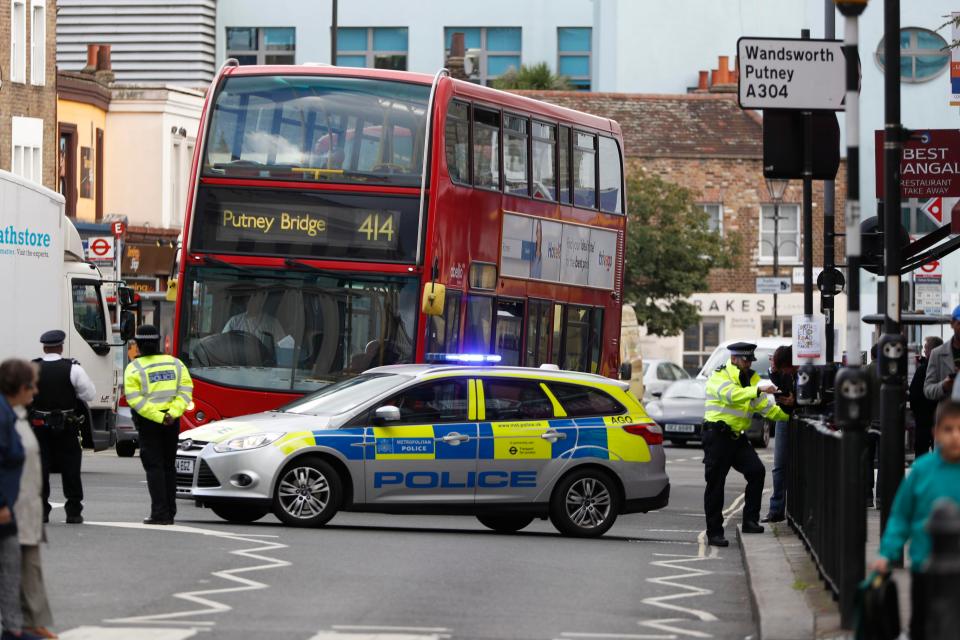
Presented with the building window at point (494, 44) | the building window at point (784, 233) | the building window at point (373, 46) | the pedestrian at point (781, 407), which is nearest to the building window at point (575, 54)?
the building window at point (494, 44)

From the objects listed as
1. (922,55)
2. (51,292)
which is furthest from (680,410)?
(922,55)

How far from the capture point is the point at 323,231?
69.7ft

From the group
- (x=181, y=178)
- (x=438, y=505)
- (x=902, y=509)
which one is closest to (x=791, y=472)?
(x=438, y=505)

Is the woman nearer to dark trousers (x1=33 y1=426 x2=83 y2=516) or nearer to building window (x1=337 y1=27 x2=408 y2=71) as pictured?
dark trousers (x1=33 y1=426 x2=83 y2=516)

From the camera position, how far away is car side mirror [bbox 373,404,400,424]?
709 inches

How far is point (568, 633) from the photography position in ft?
38.5

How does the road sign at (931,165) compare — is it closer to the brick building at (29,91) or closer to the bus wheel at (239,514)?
the bus wheel at (239,514)

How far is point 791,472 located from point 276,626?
25.1ft

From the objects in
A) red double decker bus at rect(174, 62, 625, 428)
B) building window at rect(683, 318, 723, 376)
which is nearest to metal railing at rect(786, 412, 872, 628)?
red double decker bus at rect(174, 62, 625, 428)

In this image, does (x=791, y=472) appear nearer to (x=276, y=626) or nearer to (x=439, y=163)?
(x=439, y=163)

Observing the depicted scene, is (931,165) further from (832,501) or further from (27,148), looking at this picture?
(27,148)

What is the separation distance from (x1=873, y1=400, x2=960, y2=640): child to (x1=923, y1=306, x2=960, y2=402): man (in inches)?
319

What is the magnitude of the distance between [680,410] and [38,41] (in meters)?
17.4

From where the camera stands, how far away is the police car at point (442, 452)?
704 inches
